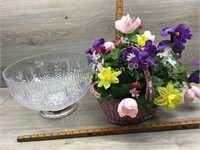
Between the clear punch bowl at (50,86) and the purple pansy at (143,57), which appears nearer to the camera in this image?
the purple pansy at (143,57)

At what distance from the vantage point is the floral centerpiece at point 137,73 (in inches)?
26.1

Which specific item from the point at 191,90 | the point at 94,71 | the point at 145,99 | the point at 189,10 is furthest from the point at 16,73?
the point at 189,10

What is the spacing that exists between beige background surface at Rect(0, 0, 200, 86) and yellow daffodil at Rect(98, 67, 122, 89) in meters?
0.40

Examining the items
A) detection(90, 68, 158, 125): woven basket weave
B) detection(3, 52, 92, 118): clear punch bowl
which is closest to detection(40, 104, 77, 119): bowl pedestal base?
detection(3, 52, 92, 118): clear punch bowl

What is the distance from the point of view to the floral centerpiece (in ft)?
2.18

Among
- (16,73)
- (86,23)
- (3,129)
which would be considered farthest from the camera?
(86,23)

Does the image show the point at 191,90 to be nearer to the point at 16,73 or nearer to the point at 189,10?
the point at 189,10

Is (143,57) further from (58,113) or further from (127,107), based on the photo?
(58,113)

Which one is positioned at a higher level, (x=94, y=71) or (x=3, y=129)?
(x=94, y=71)

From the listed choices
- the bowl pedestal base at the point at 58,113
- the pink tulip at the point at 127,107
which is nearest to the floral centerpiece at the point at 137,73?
the pink tulip at the point at 127,107

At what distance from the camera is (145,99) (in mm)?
685

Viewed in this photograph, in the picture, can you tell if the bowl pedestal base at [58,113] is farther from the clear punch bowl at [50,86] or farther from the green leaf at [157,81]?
the green leaf at [157,81]

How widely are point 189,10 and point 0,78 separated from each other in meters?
0.83

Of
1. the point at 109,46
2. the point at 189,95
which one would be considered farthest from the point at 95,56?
the point at 189,95
